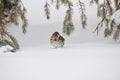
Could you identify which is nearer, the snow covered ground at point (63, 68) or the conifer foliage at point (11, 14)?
the snow covered ground at point (63, 68)

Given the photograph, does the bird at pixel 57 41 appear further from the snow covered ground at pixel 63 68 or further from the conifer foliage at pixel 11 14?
the snow covered ground at pixel 63 68

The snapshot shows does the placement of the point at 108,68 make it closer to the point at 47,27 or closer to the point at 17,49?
the point at 17,49

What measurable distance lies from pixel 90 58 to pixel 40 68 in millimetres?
550

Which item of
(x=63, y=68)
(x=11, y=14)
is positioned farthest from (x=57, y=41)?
(x=63, y=68)

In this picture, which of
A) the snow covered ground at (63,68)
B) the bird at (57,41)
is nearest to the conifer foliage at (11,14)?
the snow covered ground at (63,68)

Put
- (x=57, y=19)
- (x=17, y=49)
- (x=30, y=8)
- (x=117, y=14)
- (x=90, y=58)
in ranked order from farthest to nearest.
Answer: (x=30, y=8) → (x=57, y=19) → (x=17, y=49) → (x=117, y=14) → (x=90, y=58)

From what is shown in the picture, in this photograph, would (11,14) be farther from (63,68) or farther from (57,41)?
A: (57,41)

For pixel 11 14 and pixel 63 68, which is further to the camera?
pixel 11 14

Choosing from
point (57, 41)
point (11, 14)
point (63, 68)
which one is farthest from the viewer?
point (57, 41)

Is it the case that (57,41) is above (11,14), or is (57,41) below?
below

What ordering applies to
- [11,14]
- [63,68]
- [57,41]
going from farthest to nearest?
[57,41], [11,14], [63,68]

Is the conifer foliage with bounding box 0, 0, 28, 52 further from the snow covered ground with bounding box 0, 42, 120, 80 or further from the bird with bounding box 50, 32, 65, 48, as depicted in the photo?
the bird with bounding box 50, 32, 65, 48

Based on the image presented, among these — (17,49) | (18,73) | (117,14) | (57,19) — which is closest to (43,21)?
(57,19)

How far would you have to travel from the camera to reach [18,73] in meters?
2.63
